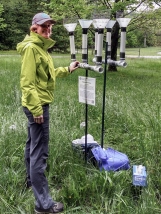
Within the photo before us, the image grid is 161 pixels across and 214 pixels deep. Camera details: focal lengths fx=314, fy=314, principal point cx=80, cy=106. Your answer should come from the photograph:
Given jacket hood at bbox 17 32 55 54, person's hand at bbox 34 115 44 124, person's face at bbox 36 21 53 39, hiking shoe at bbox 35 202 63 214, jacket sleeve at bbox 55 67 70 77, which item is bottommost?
hiking shoe at bbox 35 202 63 214

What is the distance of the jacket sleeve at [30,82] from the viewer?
2.49 m

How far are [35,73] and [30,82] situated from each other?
0.30 feet

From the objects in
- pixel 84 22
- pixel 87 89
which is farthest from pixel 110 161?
pixel 84 22

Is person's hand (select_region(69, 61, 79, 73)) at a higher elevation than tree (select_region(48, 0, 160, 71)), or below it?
below

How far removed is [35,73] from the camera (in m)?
2.53

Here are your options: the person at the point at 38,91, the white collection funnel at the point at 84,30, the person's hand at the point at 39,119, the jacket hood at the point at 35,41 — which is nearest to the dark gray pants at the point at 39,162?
the person at the point at 38,91

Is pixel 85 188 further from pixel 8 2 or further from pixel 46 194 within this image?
pixel 8 2

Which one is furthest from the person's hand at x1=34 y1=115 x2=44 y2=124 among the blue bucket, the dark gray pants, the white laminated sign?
the blue bucket

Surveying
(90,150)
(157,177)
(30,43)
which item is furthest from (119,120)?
(30,43)

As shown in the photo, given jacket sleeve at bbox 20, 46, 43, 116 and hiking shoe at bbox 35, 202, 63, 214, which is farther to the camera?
hiking shoe at bbox 35, 202, 63, 214

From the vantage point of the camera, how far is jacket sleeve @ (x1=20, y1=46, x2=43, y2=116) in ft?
8.17

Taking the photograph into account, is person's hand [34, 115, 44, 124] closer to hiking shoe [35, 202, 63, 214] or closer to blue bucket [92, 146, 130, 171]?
hiking shoe [35, 202, 63, 214]

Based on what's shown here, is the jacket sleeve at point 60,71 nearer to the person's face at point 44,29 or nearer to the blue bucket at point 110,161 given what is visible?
the person's face at point 44,29

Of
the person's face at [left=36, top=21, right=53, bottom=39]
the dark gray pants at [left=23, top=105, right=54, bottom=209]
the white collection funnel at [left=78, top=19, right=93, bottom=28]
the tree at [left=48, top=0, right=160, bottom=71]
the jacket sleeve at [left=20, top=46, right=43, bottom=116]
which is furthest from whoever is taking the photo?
the tree at [left=48, top=0, right=160, bottom=71]
